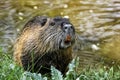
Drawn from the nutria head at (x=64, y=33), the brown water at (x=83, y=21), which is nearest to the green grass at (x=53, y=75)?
the nutria head at (x=64, y=33)

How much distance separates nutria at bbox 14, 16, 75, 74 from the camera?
14.4ft

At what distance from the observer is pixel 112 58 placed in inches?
273

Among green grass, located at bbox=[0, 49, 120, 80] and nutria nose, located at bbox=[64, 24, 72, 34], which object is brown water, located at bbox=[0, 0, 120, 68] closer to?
nutria nose, located at bbox=[64, 24, 72, 34]

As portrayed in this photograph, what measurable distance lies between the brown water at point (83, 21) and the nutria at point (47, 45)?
1.95 m

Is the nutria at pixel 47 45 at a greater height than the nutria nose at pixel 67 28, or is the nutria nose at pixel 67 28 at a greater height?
the nutria nose at pixel 67 28

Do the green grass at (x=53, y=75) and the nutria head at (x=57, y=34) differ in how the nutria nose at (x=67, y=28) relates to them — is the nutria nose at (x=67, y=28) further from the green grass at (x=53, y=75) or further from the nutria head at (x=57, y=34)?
the green grass at (x=53, y=75)

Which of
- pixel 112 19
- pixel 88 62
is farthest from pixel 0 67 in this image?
pixel 112 19

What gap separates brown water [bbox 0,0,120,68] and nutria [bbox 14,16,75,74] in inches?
76.6

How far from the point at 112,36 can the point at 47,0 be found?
2.34m

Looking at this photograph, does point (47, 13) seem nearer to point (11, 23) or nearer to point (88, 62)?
point (11, 23)

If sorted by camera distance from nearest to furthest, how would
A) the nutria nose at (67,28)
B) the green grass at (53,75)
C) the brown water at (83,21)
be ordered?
1. the green grass at (53,75)
2. the nutria nose at (67,28)
3. the brown water at (83,21)

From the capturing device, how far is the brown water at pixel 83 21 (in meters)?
7.21

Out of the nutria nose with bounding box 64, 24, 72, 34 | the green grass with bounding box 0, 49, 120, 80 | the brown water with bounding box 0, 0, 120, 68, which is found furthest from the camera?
the brown water with bounding box 0, 0, 120, 68

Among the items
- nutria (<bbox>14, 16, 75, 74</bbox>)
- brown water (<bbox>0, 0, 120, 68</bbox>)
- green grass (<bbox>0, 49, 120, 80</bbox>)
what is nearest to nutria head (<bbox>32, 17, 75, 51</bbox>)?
nutria (<bbox>14, 16, 75, 74</bbox>)
